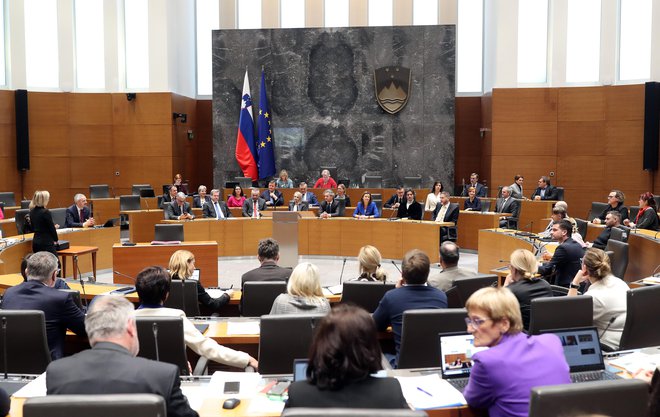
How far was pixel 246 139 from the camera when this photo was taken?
16500 mm

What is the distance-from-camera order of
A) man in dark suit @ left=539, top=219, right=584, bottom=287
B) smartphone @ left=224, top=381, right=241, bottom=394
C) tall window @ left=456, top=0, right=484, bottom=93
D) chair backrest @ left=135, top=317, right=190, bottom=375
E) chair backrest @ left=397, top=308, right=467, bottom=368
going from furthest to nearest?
tall window @ left=456, top=0, right=484, bottom=93, man in dark suit @ left=539, top=219, right=584, bottom=287, chair backrest @ left=397, top=308, right=467, bottom=368, chair backrest @ left=135, top=317, right=190, bottom=375, smartphone @ left=224, top=381, right=241, bottom=394

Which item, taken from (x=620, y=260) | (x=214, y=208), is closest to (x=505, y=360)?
(x=620, y=260)

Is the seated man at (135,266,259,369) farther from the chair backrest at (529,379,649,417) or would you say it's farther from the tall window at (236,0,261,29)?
the tall window at (236,0,261,29)

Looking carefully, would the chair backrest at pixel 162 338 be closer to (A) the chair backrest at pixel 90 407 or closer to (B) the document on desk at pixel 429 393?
(B) the document on desk at pixel 429 393

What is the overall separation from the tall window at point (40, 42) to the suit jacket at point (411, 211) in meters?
9.19

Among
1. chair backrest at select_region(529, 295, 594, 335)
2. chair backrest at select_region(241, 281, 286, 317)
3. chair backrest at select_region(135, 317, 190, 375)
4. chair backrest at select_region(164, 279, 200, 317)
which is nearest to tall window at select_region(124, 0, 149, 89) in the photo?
chair backrest at select_region(164, 279, 200, 317)

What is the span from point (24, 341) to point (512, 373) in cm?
270

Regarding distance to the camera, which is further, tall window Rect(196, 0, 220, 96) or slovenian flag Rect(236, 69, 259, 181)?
tall window Rect(196, 0, 220, 96)

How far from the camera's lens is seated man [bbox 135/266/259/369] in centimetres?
391

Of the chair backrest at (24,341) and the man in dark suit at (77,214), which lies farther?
the man in dark suit at (77,214)

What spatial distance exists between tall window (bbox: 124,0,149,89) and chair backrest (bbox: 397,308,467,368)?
46.7ft

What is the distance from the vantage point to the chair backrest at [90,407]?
7.34 ft

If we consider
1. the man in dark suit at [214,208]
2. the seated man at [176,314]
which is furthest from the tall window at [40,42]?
the seated man at [176,314]

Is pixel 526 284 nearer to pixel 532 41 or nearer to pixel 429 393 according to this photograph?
pixel 429 393
